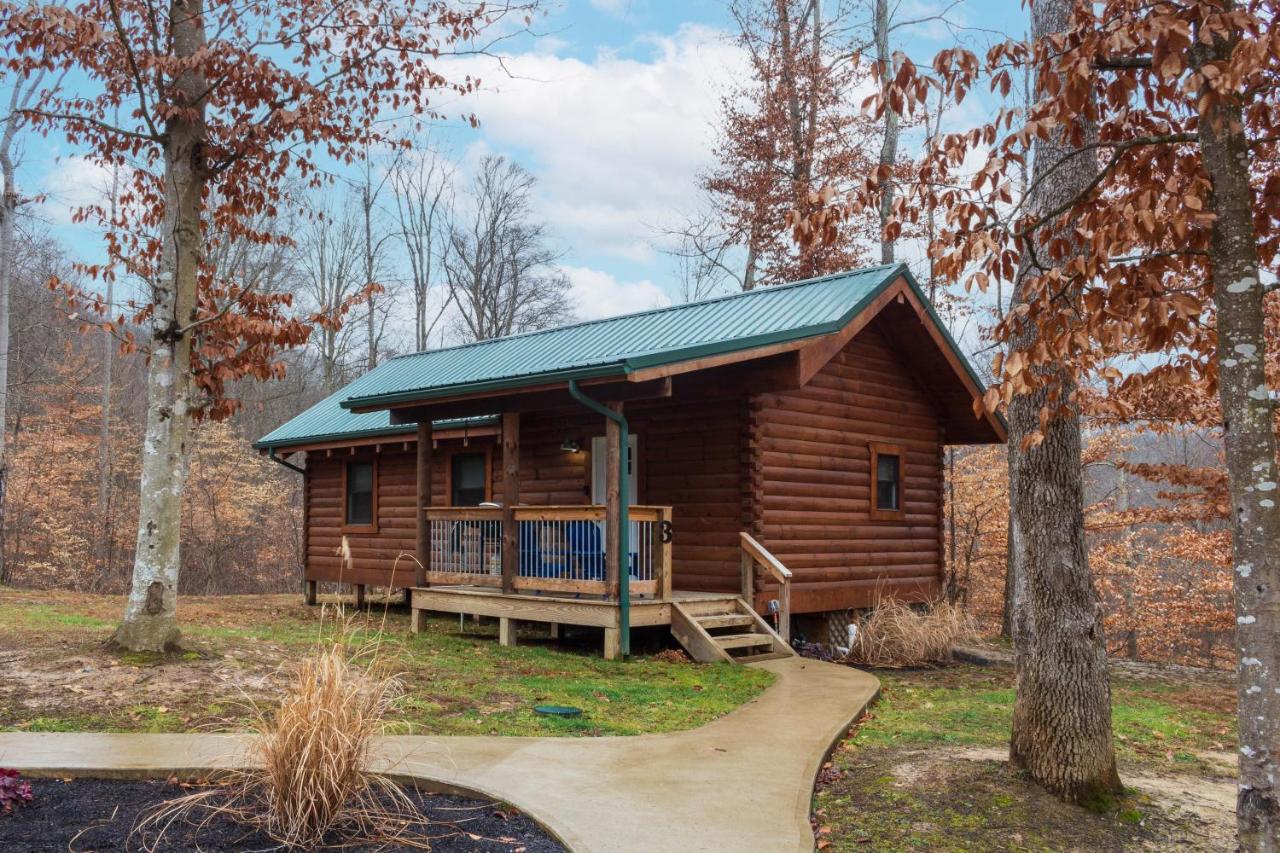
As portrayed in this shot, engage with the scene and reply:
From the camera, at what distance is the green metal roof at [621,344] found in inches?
432

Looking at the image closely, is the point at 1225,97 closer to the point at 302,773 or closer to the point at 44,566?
the point at 302,773

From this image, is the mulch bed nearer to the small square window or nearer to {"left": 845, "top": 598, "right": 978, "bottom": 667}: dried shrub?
{"left": 845, "top": 598, "right": 978, "bottom": 667}: dried shrub

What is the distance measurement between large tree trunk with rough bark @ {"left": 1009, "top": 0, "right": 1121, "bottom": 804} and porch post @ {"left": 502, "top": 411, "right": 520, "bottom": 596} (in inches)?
272

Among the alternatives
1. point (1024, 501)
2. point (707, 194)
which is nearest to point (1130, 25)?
point (1024, 501)

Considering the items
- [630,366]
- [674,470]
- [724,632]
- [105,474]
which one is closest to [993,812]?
[630,366]

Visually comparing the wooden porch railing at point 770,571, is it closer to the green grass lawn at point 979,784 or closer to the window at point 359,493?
the green grass lawn at point 979,784

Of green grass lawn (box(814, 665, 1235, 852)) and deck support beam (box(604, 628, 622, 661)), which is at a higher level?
deck support beam (box(604, 628, 622, 661))

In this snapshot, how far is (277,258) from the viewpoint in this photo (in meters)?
26.9

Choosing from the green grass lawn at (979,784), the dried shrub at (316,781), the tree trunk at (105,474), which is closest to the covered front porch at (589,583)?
the green grass lawn at (979,784)

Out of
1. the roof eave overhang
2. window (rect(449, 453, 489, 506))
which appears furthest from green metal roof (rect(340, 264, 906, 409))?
window (rect(449, 453, 489, 506))

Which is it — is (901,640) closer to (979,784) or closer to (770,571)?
(770,571)

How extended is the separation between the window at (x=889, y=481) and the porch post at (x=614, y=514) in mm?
5429

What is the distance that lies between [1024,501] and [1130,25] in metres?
2.82

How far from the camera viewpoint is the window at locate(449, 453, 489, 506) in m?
16.1
